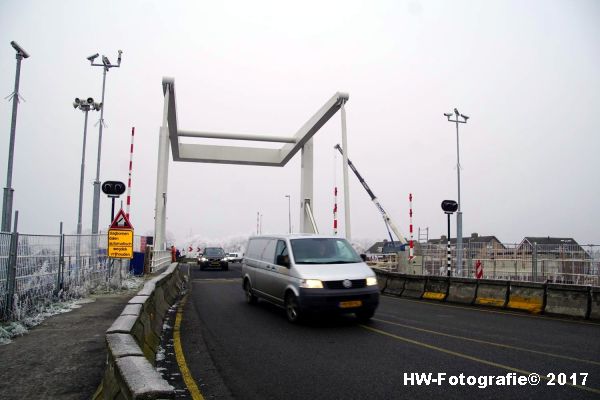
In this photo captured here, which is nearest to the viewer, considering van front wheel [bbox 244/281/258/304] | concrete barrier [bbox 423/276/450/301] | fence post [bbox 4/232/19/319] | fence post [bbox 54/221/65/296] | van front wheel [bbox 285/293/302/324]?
fence post [bbox 4/232/19/319]

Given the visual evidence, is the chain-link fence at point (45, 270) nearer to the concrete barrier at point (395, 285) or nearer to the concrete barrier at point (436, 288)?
the concrete barrier at point (395, 285)

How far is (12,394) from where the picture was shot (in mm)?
4457

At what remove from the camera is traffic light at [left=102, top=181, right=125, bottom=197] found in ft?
46.6

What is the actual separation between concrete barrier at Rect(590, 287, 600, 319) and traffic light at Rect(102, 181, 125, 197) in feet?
42.2

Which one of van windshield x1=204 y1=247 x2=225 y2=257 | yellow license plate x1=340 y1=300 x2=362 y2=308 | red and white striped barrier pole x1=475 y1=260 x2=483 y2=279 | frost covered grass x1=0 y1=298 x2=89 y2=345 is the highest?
van windshield x1=204 y1=247 x2=225 y2=257

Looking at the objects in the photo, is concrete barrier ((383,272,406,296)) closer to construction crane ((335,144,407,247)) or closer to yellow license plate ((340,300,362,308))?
yellow license plate ((340,300,362,308))

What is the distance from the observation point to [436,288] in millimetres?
14227

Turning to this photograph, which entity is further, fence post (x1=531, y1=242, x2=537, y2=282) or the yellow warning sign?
fence post (x1=531, y1=242, x2=537, y2=282)

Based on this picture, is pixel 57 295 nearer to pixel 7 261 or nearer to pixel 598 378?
pixel 7 261

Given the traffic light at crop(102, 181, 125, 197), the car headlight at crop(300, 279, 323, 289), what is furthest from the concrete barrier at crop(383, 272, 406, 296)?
the traffic light at crop(102, 181, 125, 197)

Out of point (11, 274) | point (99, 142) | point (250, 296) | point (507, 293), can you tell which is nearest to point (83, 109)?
point (99, 142)

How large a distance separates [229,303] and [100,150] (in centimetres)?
1478

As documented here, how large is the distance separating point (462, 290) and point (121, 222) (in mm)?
10050

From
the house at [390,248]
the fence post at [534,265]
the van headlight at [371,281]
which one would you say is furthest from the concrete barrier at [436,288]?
the house at [390,248]
